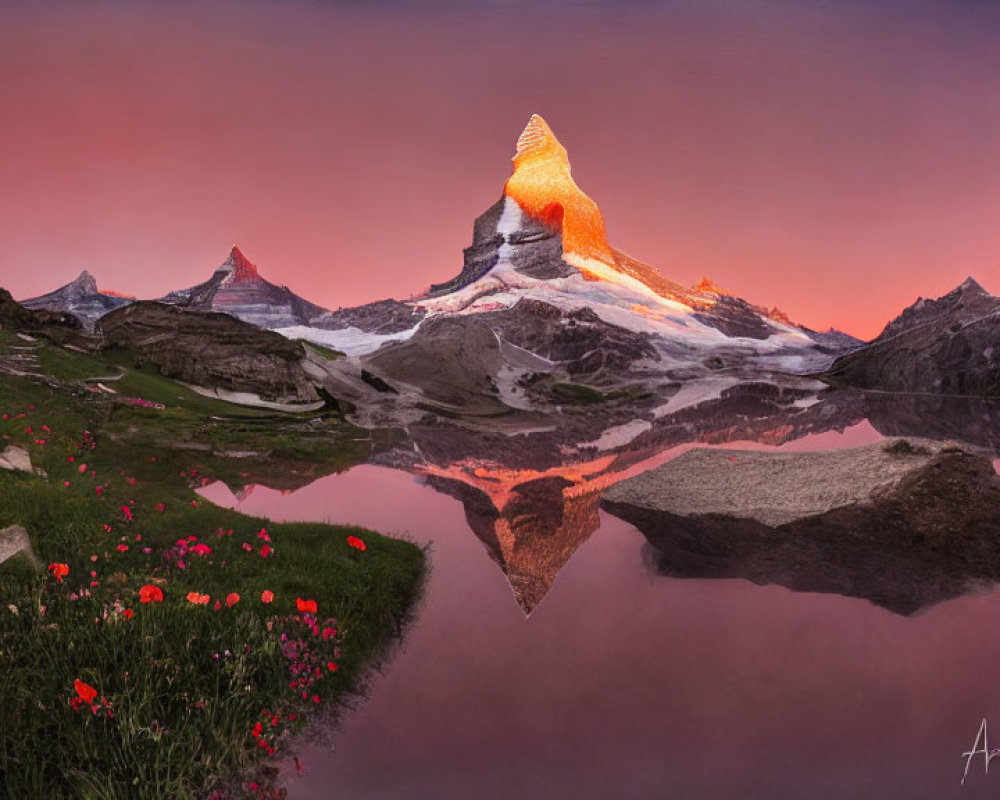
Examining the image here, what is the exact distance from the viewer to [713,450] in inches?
415

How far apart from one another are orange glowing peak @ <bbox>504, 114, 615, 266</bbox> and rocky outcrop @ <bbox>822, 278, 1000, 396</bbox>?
2167 inches

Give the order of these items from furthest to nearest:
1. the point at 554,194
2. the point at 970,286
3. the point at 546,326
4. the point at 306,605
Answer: the point at 554,194 < the point at 546,326 < the point at 970,286 < the point at 306,605

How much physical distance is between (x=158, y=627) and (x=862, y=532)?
22.9ft

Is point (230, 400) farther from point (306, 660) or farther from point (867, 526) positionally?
point (867, 526)

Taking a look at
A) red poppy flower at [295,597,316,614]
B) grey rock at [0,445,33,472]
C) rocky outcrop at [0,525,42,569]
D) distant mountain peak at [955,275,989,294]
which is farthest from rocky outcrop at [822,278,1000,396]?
grey rock at [0,445,33,472]

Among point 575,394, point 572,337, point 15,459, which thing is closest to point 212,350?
point 15,459

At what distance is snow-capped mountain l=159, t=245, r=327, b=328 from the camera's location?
4313 inches

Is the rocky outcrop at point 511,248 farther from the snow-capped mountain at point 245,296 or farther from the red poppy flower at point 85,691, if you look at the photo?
the red poppy flower at point 85,691

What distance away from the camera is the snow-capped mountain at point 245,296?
110 meters

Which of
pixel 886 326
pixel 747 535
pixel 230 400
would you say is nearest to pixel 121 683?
pixel 747 535

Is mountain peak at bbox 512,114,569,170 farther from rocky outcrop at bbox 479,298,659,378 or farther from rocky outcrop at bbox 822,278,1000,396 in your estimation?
rocky outcrop at bbox 822,278,1000,396

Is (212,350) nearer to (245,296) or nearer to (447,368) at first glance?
(447,368)

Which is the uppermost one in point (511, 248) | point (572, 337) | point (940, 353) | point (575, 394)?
point (511, 248)

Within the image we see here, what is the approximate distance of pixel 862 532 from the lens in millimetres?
6090
